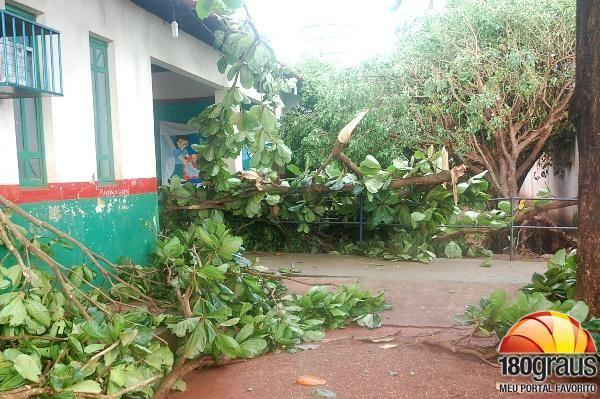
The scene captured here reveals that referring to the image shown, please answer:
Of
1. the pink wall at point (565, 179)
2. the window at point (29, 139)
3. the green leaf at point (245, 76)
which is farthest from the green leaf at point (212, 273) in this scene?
the pink wall at point (565, 179)

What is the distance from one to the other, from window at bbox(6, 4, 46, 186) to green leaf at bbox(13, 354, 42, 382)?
161cm

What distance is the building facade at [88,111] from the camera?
354 cm

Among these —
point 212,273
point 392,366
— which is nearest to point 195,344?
point 212,273

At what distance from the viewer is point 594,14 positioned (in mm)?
3430

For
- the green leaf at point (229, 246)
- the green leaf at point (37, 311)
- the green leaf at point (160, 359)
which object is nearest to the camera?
the green leaf at point (37, 311)

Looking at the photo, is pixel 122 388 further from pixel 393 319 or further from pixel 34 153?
pixel 393 319

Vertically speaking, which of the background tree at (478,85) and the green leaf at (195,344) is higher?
the background tree at (478,85)

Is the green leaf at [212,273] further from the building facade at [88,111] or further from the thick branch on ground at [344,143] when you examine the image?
the thick branch on ground at [344,143]

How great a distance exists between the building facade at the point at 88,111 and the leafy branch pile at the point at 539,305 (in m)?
3.34

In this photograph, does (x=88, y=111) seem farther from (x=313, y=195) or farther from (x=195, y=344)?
(x=313, y=195)

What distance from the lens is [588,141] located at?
3510 millimetres

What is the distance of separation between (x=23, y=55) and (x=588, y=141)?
3.90 meters

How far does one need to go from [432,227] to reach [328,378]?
3.71 meters

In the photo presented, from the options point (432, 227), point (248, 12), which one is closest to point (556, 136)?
point (432, 227)
